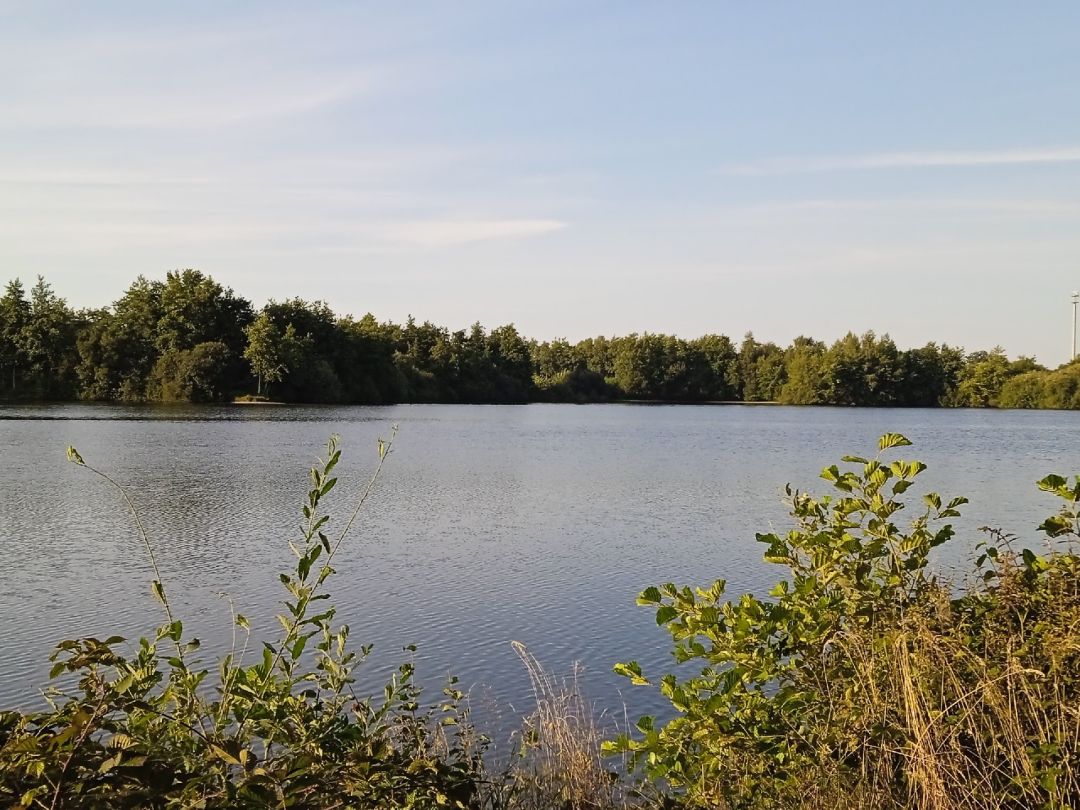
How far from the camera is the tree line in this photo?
3438 inches

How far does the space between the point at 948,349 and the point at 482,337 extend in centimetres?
5916

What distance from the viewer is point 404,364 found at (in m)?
108

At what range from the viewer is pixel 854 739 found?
13.2 ft

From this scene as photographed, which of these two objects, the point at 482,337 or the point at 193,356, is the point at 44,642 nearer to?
the point at 193,356

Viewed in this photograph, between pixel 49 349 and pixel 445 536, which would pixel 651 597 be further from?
pixel 49 349

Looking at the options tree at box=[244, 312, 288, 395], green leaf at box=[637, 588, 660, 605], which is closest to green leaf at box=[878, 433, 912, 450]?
green leaf at box=[637, 588, 660, 605]

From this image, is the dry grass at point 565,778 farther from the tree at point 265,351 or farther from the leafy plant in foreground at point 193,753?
the tree at point 265,351

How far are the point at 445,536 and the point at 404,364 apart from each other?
88.4m

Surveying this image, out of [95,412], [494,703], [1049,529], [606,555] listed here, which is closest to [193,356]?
[95,412]

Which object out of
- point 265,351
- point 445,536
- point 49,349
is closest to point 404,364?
point 265,351

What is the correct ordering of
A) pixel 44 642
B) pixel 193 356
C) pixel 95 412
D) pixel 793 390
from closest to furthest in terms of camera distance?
pixel 44 642 → pixel 95 412 → pixel 193 356 → pixel 793 390

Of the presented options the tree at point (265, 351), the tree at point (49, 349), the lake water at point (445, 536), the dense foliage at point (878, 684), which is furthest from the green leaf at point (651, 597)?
the tree at point (49, 349)

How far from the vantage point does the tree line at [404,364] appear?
286 feet

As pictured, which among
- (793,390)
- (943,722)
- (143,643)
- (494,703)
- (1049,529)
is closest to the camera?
(143,643)
